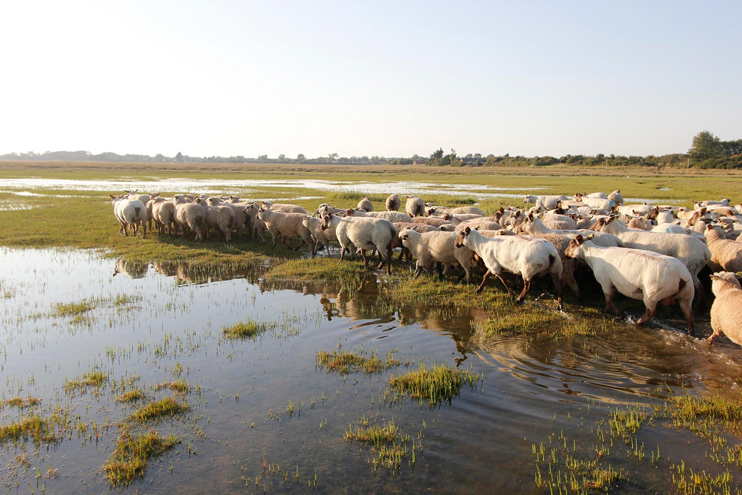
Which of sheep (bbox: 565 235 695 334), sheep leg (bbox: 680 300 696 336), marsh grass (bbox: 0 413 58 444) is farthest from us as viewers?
sheep leg (bbox: 680 300 696 336)

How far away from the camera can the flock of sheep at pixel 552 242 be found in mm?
8414

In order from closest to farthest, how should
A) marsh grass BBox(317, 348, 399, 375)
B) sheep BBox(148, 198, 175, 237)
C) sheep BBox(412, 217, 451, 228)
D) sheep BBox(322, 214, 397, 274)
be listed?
marsh grass BBox(317, 348, 399, 375), sheep BBox(322, 214, 397, 274), sheep BBox(412, 217, 451, 228), sheep BBox(148, 198, 175, 237)

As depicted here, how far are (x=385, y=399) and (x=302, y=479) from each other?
1.86 m

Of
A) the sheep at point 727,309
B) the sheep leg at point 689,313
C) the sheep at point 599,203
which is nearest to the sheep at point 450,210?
Answer: the sheep at point 599,203

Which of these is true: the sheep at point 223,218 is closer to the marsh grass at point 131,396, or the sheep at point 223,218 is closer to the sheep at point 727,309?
the marsh grass at point 131,396

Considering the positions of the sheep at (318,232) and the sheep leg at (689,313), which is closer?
the sheep leg at (689,313)

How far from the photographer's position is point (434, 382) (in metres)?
6.75

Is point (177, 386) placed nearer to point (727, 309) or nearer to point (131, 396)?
point (131, 396)

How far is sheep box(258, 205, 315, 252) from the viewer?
16453 millimetres

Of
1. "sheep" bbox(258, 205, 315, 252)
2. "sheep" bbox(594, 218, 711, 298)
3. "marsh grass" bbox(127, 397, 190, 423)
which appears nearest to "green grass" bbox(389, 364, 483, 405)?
"marsh grass" bbox(127, 397, 190, 423)

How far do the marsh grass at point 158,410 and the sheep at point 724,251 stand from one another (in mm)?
11612

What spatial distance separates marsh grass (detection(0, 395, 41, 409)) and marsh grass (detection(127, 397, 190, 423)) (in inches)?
59.0

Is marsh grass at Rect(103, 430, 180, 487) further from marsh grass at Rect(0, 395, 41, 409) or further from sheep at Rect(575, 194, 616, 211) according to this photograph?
sheep at Rect(575, 194, 616, 211)

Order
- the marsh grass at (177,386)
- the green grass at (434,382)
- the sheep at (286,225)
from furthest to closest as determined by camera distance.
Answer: the sheep at (286,225), the marsh grass at (177,386), the green grass at (434,382)
